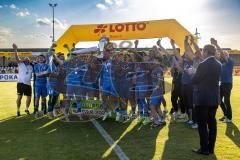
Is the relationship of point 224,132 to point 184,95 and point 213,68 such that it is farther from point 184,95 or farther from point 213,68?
point 213,68

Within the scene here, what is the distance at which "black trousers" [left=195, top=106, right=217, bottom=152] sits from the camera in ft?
21.3

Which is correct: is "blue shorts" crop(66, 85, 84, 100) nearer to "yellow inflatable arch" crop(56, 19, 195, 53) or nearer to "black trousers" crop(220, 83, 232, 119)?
"black trousers" crop(220, 83, 232, 119)

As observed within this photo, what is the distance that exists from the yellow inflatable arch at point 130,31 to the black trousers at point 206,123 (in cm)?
1012

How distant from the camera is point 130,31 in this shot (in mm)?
16578

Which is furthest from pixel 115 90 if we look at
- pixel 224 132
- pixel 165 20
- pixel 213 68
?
pixel 165 20

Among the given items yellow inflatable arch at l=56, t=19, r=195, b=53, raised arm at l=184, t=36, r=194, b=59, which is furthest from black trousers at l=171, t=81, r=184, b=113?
yellow inflatable arch at l=56, t=19, r=195, b=53

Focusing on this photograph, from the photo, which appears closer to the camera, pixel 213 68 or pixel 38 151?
pixel 213 68

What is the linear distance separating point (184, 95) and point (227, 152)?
322 cm

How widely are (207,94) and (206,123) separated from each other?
0.57m

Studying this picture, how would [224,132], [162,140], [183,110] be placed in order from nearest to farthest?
[162,140], [224,132], [183,110]

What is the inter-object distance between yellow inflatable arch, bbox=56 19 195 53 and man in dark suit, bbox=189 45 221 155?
9990 millimetres

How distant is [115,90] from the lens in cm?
970

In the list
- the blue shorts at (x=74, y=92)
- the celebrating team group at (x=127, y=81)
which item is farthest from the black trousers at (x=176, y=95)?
the blue shorts at (x=74, y=92)

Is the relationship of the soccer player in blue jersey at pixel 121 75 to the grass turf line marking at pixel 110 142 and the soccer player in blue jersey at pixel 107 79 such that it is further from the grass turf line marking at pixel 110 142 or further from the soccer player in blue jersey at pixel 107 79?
the grass turf line marking at pixel 110 142
